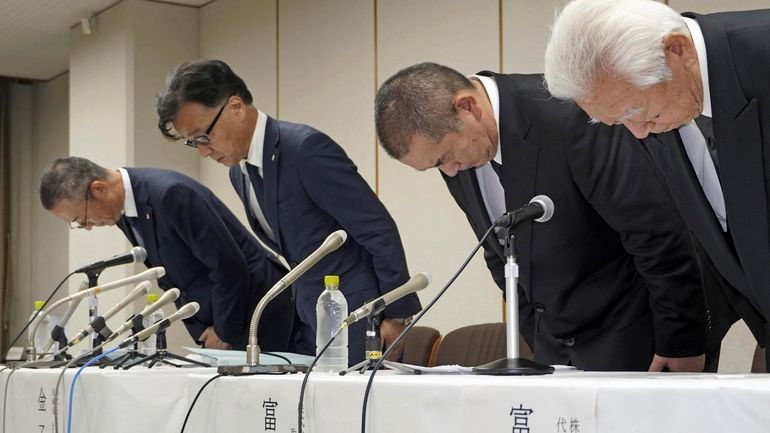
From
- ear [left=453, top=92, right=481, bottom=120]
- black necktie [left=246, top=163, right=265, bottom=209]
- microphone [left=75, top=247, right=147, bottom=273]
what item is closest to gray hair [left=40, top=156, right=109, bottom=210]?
microphone [left=75, top=247, right=147, bottom=273]

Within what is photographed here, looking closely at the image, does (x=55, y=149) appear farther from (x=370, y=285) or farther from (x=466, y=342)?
(x=370, y=285)

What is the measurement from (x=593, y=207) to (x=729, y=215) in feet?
1.96

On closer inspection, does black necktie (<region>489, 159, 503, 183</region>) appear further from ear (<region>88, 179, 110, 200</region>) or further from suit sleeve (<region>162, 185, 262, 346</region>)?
ear (<region>88, 179, 110, 200</region>)

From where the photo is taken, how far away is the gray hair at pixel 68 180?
415 cm

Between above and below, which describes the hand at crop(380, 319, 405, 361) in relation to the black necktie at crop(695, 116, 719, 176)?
below

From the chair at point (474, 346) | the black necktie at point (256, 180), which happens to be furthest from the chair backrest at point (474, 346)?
the black necktie at point (256, 180)

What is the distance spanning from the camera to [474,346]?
4.04m

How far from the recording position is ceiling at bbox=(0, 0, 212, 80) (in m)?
7.45

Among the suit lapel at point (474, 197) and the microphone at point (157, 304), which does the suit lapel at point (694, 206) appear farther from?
the microphone at point (157, 304)

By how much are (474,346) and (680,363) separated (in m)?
1.62

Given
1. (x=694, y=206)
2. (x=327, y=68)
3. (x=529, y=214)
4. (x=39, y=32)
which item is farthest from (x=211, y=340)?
(x=39, y=32)

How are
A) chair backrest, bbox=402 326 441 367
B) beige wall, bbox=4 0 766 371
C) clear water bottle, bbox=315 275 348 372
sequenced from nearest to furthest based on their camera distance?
clear water bottle, bbox=315 275 348 372 < chair backrest, bbox=402 326 441 367 < beige wall, bbox=4 0 766 371

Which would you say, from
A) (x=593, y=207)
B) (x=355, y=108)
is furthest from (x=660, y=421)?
(x=355, y=108)

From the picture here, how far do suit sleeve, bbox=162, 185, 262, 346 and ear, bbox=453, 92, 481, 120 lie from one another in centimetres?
160
